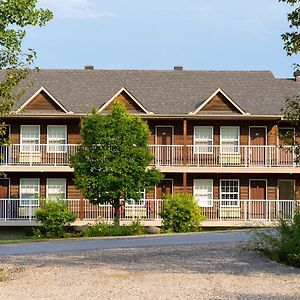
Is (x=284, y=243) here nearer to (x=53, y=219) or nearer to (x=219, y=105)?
(x=53, y=219)

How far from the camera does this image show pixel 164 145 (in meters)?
39.8

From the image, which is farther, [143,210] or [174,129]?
[174,129]

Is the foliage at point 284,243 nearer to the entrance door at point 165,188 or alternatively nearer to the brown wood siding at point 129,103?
the brown wood siding at point 129,103

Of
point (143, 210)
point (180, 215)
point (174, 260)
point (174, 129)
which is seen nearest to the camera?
point (174, 260)

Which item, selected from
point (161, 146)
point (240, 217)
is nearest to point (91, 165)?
point (161, 146)

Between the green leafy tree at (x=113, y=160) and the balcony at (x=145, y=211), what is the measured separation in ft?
13.6

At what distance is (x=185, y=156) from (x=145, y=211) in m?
3.40

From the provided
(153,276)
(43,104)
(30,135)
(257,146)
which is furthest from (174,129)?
(153,276)

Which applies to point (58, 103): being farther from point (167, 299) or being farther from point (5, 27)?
point (167, 299)

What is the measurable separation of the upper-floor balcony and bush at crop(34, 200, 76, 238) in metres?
4.75

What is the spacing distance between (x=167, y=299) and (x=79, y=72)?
1291 inches

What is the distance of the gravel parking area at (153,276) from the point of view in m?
14.3

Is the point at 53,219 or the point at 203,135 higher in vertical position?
the point at 203,135

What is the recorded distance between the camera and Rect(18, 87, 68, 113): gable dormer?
39656mm
